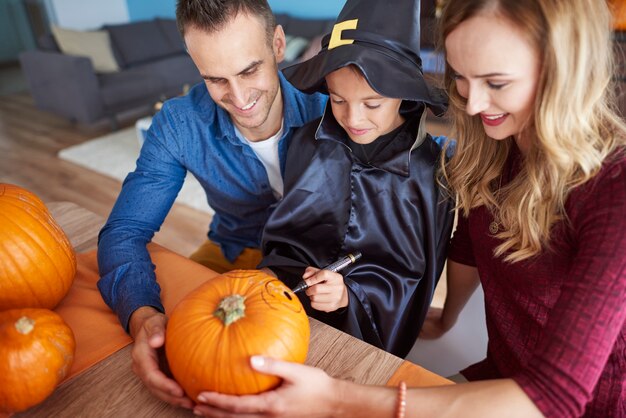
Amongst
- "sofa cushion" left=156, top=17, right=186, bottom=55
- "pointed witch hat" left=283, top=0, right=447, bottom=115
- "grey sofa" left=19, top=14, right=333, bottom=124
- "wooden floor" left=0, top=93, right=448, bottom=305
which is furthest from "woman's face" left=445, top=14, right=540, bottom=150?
"sofa cushion" left=156, top=17, right=186, bottom=55

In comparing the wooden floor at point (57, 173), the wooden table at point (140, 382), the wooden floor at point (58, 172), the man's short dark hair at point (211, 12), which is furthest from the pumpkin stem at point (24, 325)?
the wooden floor at point (57, 173)

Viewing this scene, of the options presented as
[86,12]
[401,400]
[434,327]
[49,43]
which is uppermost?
[86,12]

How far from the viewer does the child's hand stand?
117 cm

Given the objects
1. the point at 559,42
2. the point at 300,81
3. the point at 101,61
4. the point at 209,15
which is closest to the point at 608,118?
the point at 559,42

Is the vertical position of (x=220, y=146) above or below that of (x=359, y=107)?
below

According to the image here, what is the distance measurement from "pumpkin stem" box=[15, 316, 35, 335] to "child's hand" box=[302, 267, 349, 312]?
0.58m

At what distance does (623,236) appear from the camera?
86 centimetres

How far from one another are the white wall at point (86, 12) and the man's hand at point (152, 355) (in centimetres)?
796

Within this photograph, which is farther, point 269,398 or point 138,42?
point 138,42

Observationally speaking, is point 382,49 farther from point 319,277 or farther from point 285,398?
point 285,398

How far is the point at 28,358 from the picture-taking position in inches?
34.0

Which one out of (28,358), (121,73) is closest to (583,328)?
(28,358)

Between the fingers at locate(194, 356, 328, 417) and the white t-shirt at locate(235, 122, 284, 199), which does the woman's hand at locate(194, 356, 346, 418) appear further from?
the white t-shirt at locate(235, 122, 284, 199)

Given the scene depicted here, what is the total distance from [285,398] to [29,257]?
2.27ft
